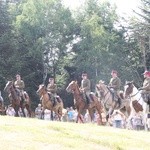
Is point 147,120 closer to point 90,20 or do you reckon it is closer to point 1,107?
point 1,107

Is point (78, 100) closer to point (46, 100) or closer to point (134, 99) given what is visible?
point (46, 100)

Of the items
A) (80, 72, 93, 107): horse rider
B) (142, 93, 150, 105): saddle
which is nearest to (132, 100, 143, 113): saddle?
(142, 93, 150, 105): saddle

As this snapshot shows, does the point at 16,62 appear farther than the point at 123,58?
No

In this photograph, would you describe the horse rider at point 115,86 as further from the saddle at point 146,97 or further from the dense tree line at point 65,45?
the dense tree line at point 65,45

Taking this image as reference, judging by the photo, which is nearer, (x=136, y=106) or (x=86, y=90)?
(x=136, y=106)

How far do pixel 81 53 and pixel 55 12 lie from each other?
5960 millimetres

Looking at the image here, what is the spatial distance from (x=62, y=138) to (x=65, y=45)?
1769 inches

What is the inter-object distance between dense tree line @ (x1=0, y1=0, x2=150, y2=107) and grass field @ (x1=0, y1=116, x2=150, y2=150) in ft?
115

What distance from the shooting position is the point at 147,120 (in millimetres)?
23609

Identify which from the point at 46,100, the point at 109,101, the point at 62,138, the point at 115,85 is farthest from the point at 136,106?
the point at 62,138

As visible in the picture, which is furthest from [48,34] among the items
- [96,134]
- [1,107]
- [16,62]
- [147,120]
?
[96,134]

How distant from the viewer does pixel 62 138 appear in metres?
14.0

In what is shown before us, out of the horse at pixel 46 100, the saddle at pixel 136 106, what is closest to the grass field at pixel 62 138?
the saddle at pixel 136 106

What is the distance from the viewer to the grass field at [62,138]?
1277 centimetres
